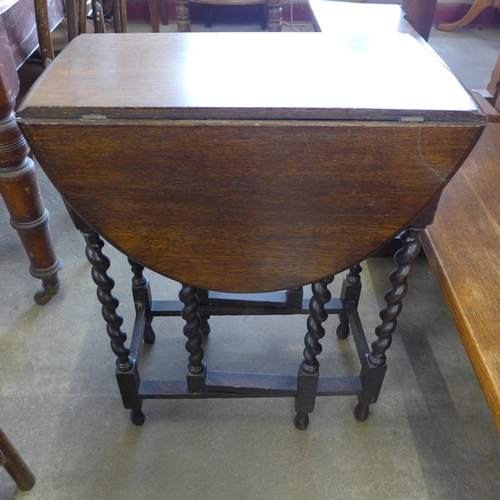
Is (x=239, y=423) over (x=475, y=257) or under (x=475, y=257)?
under

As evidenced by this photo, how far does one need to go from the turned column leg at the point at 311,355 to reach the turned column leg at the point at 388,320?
0.12 m

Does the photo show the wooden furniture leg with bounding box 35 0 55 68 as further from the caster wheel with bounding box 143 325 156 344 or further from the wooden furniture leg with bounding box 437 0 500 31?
the wooden furniture leg with bounding box 437 0 500 31

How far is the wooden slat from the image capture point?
93cm

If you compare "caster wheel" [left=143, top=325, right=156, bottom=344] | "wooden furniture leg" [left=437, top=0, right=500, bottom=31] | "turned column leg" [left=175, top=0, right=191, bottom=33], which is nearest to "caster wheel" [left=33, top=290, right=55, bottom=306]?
"caster wheel" [left=143, top=325, right=156, bottom=344]

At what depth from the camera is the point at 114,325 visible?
3.51 feet

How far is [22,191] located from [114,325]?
0.52 meters

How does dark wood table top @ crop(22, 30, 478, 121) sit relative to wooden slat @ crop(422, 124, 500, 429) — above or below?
above

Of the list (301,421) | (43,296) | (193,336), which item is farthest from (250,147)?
(43,296)

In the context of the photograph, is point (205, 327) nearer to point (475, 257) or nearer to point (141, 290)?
point (141, 290)

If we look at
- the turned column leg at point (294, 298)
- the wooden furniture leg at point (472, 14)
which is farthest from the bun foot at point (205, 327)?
the wooden furniture leg at point (472, 14)

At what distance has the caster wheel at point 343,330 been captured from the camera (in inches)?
56.5

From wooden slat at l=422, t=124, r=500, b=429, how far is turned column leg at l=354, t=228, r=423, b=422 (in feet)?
0.44

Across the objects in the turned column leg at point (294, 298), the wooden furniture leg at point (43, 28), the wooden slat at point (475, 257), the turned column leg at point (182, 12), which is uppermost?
the wooden furniture leg at point (43, 28)

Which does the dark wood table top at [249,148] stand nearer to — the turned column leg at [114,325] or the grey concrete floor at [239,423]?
the turned column leg at [114,325]
